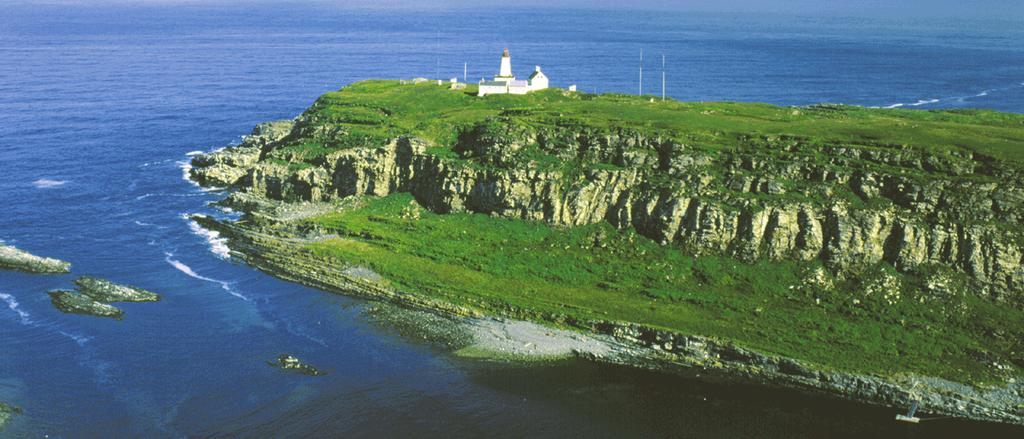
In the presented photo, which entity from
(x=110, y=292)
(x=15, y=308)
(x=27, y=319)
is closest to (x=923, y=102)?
(x=110, y=292)

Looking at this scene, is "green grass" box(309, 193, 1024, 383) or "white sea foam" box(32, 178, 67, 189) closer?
"green grass" box(309, 193, 1024, 383)

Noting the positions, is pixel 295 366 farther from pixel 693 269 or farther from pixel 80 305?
pixel 693 269

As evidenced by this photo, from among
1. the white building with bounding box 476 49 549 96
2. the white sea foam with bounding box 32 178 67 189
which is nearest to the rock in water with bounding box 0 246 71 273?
Result: the white sea foam with bounding box 32 178 67 189

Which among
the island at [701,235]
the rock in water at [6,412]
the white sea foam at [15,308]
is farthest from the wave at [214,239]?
the rock in water at [6,412]

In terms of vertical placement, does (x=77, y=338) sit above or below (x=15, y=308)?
below

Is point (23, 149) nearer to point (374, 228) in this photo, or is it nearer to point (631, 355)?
point (374, 228)

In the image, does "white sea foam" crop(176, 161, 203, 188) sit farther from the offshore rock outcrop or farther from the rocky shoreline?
the rocky shoreline
